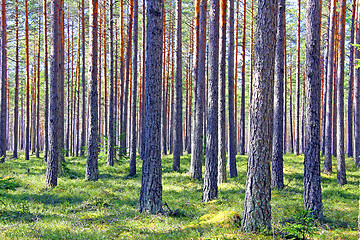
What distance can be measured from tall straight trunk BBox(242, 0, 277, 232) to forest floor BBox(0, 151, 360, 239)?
433mm

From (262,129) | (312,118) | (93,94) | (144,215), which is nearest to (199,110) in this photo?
(93,94)

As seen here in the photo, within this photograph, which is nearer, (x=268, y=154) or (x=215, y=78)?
(x=268, y=154)

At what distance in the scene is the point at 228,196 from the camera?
10547 millimetres

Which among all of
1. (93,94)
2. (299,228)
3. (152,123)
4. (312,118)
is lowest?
(299,228)

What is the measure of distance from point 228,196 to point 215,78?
14.4ft

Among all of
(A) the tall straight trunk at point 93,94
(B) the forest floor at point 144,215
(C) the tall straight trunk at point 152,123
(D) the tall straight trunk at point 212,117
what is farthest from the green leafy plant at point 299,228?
(A) the tall straight trunk at point 93,94

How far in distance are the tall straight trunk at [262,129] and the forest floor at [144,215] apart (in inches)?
17.1

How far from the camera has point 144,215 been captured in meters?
7.70

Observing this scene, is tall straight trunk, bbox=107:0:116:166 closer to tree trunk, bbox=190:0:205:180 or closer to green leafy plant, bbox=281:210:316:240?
tree trunk, bbox=190:0:205:180

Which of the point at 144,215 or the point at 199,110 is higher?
the point at 199,110

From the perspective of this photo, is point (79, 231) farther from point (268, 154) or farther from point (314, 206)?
point (314, 206)

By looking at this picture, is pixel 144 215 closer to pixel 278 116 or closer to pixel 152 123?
pixel 152 123

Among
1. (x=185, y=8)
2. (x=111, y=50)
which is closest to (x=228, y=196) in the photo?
(x=111, y=50)

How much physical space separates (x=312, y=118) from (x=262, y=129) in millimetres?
2691
